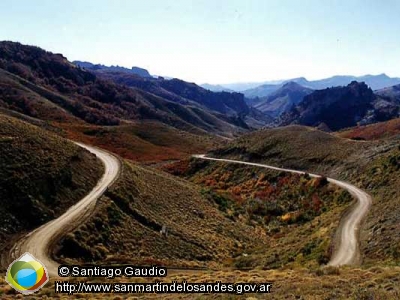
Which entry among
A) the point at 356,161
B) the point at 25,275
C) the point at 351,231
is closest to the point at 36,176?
the point at 25,275

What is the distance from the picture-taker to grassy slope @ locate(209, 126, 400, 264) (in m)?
34.3

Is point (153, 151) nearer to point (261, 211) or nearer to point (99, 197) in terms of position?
point (261, 211)

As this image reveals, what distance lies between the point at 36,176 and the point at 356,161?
192ft

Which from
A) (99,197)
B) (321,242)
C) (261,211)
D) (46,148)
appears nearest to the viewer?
(321,242)

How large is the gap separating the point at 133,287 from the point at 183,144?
146 m

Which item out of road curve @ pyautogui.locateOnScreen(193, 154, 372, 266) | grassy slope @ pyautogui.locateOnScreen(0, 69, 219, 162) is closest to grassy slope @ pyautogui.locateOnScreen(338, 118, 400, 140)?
grassy slope @ pyautogui.locateOnScreen(0, 69, 219, 162)

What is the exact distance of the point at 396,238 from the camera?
3247cm

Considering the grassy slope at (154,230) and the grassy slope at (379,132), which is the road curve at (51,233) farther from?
the grassy slope at (379,132)

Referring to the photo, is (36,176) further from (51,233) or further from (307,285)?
(307,285)

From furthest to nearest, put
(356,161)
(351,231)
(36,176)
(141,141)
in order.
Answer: (141,141)
(356,161)
(36,176)
(351,231)

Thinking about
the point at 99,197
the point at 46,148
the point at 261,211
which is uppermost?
the point at 46,148

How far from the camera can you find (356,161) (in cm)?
7400

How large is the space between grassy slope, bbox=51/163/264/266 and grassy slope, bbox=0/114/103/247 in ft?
13.9

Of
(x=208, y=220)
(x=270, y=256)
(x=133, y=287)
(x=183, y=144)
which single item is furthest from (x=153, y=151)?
(x=133, y=287)
